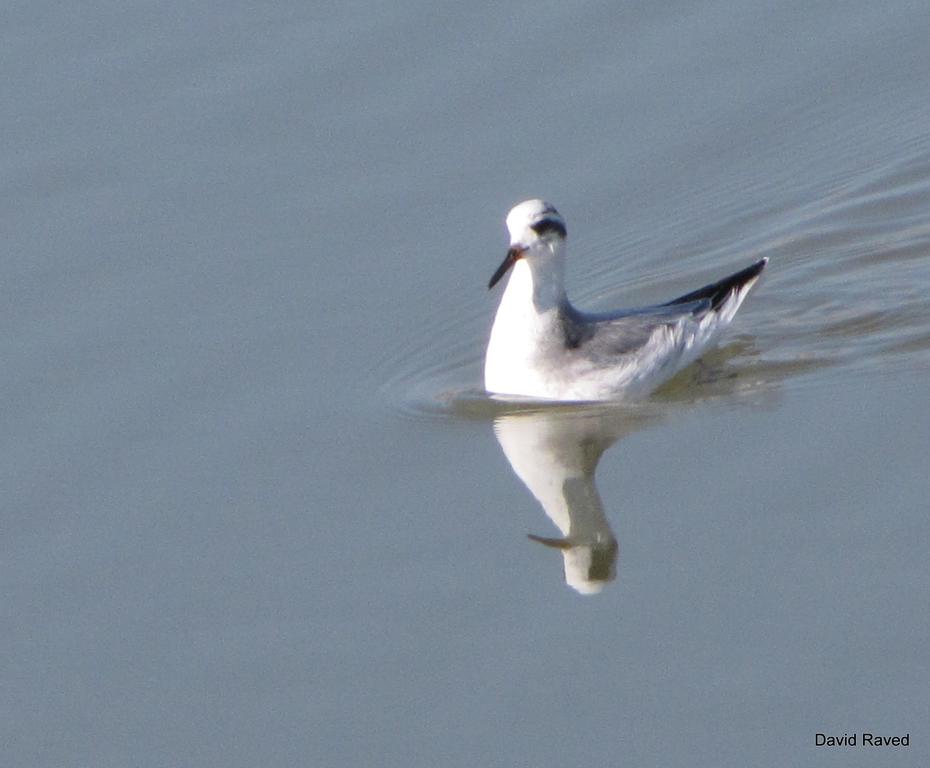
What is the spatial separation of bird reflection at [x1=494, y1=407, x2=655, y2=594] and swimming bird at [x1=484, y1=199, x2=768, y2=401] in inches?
8.1

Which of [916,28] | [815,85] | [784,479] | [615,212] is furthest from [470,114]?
[784,479]

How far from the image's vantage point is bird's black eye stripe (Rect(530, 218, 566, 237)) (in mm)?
12867

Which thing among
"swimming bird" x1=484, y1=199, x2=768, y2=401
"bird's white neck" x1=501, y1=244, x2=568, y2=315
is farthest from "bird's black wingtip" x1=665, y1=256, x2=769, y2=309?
"bird's white neck" x1=501, y1=244, x2=568, y2=315

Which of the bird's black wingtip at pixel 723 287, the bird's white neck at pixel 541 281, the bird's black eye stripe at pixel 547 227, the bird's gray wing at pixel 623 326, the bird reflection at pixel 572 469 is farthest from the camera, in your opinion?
the bird's black wingtip at pixel 723 287

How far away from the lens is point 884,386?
12.7 meters

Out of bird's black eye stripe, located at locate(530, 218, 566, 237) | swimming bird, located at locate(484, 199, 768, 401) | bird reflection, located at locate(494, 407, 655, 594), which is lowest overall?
bird reflection, located at locate(494, 407, 655, 594)

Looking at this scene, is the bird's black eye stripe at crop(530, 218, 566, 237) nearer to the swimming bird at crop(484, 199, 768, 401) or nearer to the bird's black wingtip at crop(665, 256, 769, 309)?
the swimming bird at crop(484, 199, 768, 401)

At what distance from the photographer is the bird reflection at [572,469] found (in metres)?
11.1

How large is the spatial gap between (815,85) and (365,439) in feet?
20.1

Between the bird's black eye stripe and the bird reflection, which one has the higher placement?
the bird's black eye stripe

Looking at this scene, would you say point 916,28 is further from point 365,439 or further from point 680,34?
point 365,439

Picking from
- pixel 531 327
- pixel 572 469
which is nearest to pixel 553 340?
pixel 531 327

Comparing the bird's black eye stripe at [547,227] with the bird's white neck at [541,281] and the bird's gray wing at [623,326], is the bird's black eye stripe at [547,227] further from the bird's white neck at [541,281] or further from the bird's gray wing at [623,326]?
the bird's gray wing at [623,326]

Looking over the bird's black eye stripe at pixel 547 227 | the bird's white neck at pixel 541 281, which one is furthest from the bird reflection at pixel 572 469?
the bird's black eye stripe at pixel 547 227
